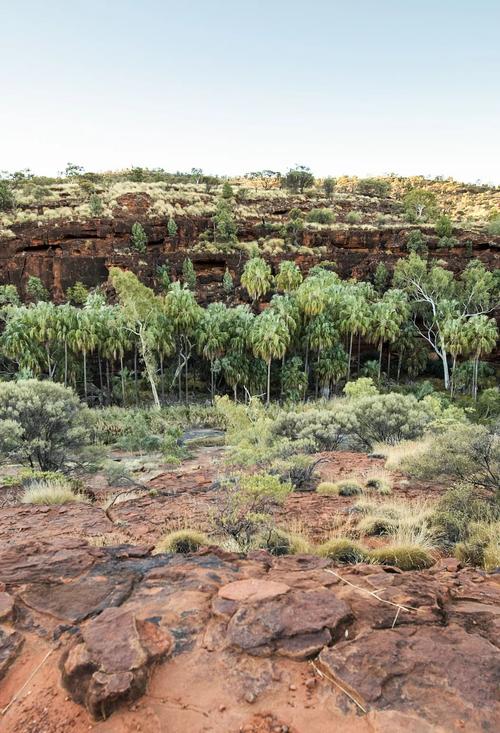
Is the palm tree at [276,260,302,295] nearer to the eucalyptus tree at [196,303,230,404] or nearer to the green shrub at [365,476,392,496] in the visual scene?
the eucalyptus tree at [196,303,230,404]

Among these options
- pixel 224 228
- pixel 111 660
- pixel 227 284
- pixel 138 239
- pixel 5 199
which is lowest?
pixel 227 284

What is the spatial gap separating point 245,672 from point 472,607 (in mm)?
2099

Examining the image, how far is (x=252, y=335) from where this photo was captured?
3269 cm

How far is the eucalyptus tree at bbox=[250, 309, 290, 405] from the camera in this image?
105 ft

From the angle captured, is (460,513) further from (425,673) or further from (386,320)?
(386,320)

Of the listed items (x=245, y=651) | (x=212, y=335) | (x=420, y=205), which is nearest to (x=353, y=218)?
(x=420, y=205)

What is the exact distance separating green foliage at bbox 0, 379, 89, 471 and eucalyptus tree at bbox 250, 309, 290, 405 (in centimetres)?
1826

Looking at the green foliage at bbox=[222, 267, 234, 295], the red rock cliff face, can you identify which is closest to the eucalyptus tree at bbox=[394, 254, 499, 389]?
the red rock cliff face

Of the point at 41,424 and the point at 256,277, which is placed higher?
the point at 256,277

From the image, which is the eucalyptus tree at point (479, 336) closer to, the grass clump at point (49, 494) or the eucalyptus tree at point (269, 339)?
the eucalyptus tree at point (269, 339)

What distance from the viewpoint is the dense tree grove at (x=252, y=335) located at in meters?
32.4

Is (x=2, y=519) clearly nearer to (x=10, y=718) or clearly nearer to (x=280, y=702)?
(x=10, y=718)

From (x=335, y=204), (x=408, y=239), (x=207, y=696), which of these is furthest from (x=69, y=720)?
(x=335, y=204)

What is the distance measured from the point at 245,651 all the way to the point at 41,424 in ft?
42.8
